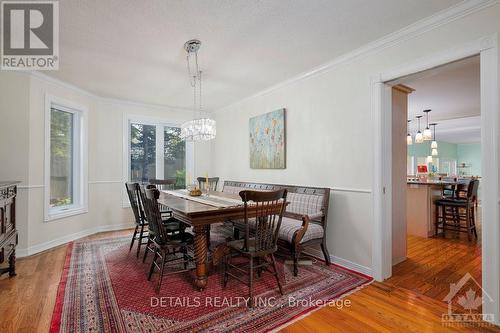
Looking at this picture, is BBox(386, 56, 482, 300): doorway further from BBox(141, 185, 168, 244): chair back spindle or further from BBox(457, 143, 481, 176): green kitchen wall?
BBox(457, 143, 481, 176): green kitchen wall

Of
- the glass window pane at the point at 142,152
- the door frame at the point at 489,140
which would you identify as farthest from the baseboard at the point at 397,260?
the glass window pane at the point at 142,152

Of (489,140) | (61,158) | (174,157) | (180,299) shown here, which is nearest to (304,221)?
(180,299)

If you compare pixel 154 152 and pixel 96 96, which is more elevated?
pixel 96 96

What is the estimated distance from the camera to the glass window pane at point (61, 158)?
3957 millimetres

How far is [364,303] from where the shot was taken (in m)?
2.21

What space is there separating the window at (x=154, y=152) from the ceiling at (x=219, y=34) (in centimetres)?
145

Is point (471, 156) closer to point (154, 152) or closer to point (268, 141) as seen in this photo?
point (268, 141)

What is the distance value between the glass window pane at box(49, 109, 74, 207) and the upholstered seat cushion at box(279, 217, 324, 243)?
3575 millimetres

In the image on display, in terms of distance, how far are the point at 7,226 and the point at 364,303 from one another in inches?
137

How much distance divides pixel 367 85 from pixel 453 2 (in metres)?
0.92

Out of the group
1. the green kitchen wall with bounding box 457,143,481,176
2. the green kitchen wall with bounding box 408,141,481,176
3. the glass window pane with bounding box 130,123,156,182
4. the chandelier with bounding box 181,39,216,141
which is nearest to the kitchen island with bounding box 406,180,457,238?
the chandelier with bounding box 181,39,216,141

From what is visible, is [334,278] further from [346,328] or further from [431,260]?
[431,260]

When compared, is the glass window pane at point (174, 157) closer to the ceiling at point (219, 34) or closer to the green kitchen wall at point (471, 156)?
the ceiling at point (219, 34)

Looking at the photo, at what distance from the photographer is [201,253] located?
2.39 metres
